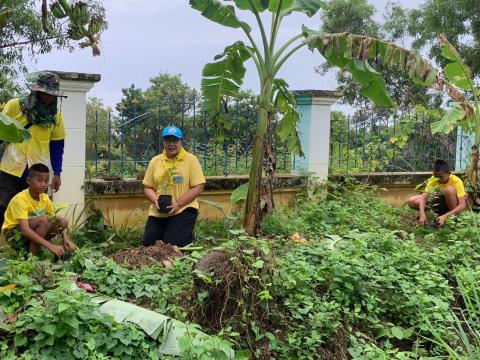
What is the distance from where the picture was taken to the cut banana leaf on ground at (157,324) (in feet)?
10.9

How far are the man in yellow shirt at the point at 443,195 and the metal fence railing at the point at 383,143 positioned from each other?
1.49 metres

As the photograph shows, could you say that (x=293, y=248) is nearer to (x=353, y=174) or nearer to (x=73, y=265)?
(x=73, y=265)

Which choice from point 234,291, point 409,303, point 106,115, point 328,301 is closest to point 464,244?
point 409,303

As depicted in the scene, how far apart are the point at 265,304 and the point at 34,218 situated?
2120 millimetres

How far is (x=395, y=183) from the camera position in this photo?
30.5ft

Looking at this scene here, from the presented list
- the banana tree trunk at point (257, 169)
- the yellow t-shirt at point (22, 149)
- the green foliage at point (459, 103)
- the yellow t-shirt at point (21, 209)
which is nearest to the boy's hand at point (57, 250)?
the yellow t-shirt at point (21, 209)

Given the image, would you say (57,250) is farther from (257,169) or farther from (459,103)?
(459,103)

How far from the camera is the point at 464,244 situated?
545 cm

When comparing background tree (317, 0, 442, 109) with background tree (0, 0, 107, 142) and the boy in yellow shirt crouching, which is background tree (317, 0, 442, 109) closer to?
background tree (0, 0, 107, 142)

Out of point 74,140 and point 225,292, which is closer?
point 225,292

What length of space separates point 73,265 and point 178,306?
1.02 m

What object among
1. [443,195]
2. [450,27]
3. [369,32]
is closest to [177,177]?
[443,195]

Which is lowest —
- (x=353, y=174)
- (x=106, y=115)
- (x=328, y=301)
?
(x=328, y=301)

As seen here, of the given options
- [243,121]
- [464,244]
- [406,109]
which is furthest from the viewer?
[406,109]
